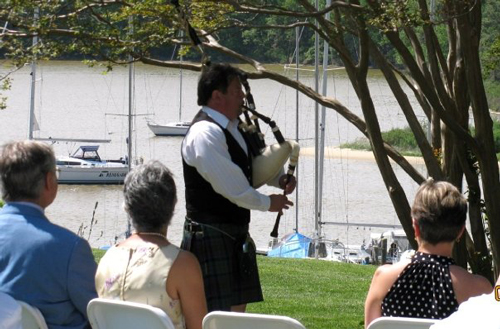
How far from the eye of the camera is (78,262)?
3707mm

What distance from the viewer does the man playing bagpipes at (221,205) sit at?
4.62 m

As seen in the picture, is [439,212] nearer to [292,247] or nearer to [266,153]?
[266,153]

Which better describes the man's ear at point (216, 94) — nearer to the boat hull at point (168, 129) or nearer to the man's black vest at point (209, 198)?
the man's black vest at point (209, 198)

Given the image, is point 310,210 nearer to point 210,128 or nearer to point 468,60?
point 468,60

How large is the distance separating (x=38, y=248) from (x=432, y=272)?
4.73ft

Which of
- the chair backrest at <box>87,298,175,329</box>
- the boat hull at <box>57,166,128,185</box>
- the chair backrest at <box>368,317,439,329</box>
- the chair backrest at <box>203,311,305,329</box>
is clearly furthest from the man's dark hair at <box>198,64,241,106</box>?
the boat hull at <box>57,166,128,185</box>

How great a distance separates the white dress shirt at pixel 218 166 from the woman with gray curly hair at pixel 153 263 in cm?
69

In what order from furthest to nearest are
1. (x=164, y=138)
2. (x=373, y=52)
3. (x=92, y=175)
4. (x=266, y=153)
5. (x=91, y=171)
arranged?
(x=164, y=138) → (x=92, y=175) → (x=91, y=171) → (x=373, y=52) → (x=266, y=153)

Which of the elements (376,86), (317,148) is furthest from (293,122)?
(317,148)

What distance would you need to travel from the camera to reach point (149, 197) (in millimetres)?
3734

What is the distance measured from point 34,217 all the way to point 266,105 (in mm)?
36861

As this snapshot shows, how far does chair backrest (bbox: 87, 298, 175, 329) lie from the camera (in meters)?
3.34

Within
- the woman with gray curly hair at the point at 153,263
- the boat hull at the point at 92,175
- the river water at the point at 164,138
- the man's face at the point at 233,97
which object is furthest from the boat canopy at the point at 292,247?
the woman with gray curly hair at the point at 153,263

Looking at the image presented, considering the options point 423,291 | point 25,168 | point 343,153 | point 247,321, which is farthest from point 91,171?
point 247,321
